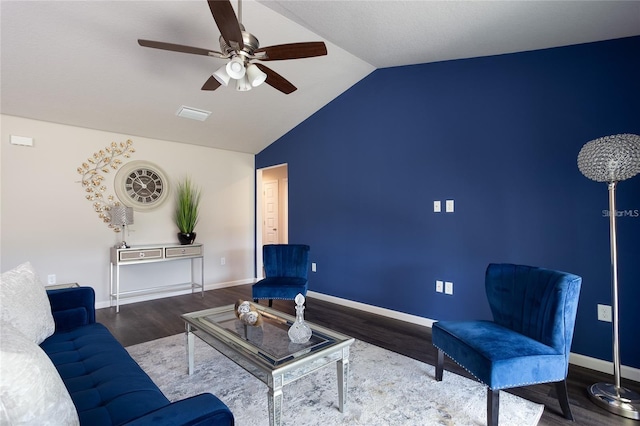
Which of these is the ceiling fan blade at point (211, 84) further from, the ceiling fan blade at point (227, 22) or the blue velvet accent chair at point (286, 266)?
the blue velvet accent chair at point (286, 266)

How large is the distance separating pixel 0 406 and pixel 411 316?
3.29 metres

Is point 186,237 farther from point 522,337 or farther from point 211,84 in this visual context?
point 522,337

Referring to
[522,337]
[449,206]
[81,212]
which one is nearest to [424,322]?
[449,206]

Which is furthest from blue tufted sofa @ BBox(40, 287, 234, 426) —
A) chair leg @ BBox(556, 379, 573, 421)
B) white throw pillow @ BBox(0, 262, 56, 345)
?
chair leg @ BBox(556, 379, 573, 421)

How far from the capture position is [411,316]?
134 inches

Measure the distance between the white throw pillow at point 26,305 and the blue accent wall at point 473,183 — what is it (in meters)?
→ 3.02

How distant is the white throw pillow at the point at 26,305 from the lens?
158cm

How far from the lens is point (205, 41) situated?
112 inches

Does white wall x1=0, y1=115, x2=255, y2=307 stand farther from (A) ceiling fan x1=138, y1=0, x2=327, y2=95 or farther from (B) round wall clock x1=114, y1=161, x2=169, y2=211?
(A) ceiling fan x1=138, y1=0, x2=327, y2=95

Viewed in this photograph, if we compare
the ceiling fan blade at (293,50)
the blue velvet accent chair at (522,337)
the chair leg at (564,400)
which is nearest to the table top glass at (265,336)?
the blue velvet accent chair at (522,337)

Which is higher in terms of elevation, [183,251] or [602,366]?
[183,251]

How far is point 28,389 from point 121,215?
356 cm

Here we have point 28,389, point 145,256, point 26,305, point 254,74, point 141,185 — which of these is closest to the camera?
point 28,389

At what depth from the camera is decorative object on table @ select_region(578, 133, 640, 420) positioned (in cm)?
189
